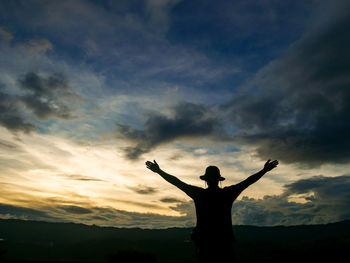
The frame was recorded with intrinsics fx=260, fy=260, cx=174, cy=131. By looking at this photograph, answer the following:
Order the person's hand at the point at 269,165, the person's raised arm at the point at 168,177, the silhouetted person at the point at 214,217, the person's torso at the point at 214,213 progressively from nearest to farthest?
1. the silhouetted person at the point at 214,217
2. the person's torso at the point at 214,213
3. the person's raised arm at the point at 168,177
4. the person's hand at the point at 269,165

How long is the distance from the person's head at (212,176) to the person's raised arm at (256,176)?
1.22 ft

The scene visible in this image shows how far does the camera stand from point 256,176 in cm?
496

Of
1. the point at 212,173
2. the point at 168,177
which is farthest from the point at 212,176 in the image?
the point at 168,177

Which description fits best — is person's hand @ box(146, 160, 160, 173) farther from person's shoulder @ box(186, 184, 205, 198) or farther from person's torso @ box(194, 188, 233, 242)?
person's torso @ box(194, 188, 233, 242)

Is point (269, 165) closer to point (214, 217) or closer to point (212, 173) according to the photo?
point (212, 173)

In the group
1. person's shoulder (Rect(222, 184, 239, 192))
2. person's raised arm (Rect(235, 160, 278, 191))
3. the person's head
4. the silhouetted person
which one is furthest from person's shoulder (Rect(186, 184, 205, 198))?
person's raised arm (Rect(235, 160, 278, 191))

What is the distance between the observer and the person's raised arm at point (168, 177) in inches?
194

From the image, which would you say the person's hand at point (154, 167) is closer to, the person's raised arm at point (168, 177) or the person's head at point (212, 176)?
the person's raised arm at point (168, 177)

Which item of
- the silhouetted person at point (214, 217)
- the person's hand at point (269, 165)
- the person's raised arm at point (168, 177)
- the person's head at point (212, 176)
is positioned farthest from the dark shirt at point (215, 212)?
the person's hand at point (269, 165)

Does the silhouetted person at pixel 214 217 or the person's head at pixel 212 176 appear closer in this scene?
the silhouetted person at pixel 214 217

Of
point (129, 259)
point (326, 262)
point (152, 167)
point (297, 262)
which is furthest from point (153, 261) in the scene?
point (152, 167)

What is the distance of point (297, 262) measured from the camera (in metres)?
197

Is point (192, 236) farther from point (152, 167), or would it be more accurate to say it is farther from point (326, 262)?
point (326, 262)

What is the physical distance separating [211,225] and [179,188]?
89 centimetres
